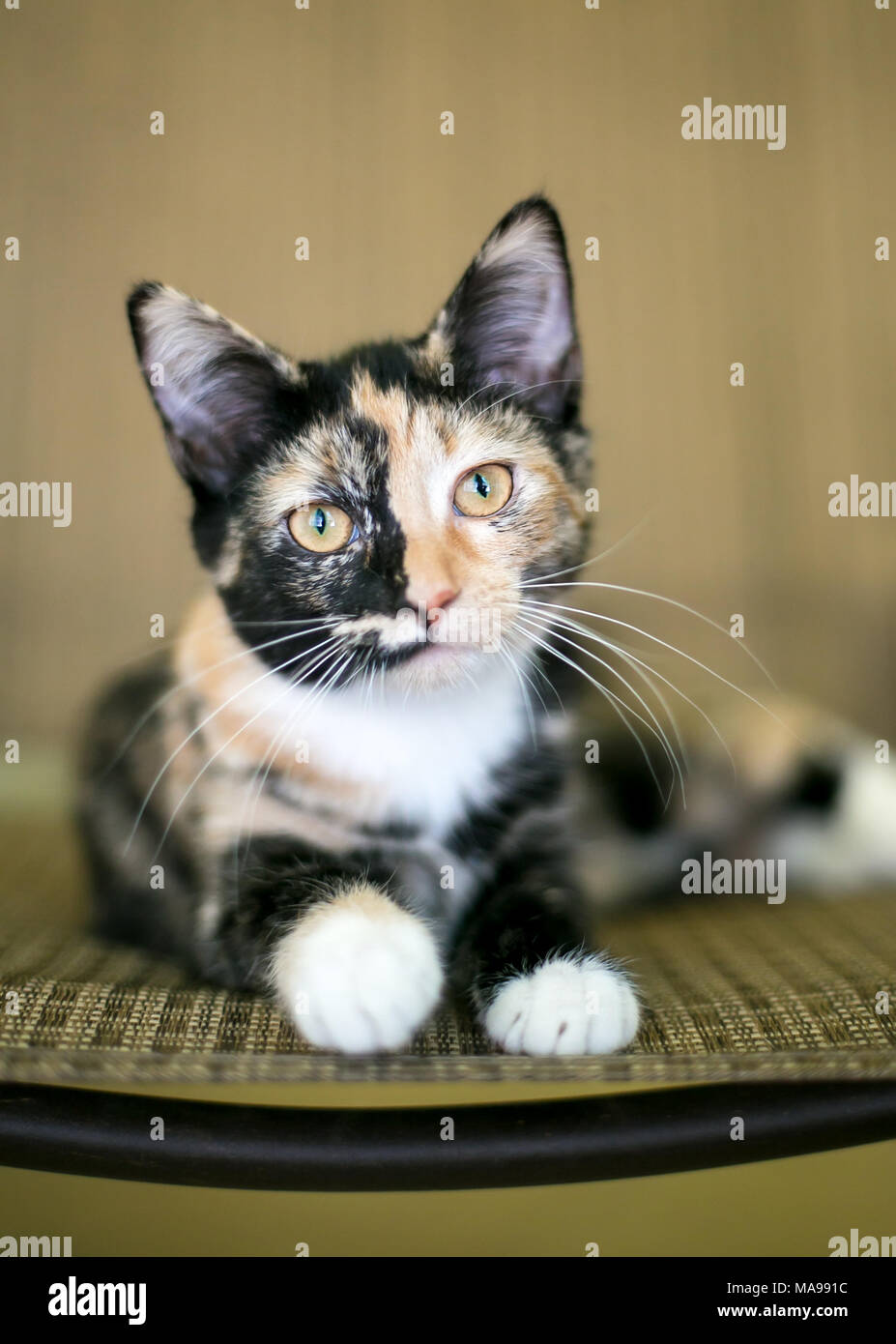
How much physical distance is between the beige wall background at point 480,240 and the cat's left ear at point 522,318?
0.83 meters

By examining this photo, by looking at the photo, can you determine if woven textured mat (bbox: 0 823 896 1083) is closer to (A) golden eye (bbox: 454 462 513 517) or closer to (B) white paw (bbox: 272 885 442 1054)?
(B) white paw (bbox: 272 885 442 1054)

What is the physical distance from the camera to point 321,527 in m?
0.82

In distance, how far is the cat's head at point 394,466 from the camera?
2.55 ft

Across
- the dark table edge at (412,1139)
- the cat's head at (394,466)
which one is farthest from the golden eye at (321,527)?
the dark table edge at (412,1139)

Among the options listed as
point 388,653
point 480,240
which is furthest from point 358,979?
point 480,240

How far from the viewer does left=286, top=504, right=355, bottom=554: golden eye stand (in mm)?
811

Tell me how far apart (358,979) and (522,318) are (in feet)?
1.92

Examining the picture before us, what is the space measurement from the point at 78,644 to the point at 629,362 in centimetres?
110

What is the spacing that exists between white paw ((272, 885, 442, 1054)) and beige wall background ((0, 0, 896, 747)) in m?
1.06

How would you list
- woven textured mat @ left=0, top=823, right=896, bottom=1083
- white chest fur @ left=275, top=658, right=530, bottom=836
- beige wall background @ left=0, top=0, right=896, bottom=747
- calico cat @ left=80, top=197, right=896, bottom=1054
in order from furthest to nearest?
beige wall background @ left=0, top=0, right=896, bottom=747
white chest fur @ left=275, top=658, right=530, bottom=836
calico cat @ left=80, top=197, right=896, bottom=1054
woven textured mat @ left=0, top=823, right=896, bottom=1083

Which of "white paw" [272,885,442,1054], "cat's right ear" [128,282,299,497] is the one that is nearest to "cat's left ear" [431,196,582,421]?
"cat's right ear" [128,282,299,497]

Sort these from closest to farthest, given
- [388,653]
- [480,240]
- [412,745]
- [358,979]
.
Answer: [358,979] < [388,653] < [412,745] < [480,240]

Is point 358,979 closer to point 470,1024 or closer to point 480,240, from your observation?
point 470,1024

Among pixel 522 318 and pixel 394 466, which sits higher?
pixel 522 318
